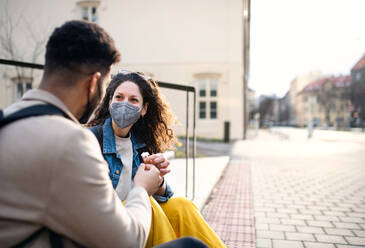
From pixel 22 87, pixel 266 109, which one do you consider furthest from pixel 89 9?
pixel 266 109

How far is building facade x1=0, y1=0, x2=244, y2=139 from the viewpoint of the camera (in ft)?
61.8

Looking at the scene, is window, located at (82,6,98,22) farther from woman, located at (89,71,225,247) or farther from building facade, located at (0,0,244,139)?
woman, located at (89,71,225,247)

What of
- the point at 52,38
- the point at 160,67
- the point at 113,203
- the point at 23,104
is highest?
the point at 160,67

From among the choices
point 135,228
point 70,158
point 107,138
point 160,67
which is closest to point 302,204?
point 107,138

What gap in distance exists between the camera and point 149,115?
2.65 metres

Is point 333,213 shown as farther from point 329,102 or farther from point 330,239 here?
point 329,102

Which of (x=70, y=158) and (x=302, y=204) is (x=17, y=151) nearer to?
(x=70, y=158)

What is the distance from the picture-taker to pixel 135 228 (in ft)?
→ 3.65

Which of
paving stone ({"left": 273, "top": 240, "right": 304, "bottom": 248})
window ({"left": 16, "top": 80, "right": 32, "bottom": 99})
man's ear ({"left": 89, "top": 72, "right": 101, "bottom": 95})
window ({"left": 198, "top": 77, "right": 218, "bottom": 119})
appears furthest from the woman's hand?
window ({"left": 198, "top": 77, "right": 218, "bottom": 119})

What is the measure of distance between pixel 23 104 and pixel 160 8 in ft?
65.1

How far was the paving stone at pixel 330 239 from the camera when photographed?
10.5 feet

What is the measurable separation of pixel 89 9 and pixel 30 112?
2056cm

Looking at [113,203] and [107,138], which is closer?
[113,203]

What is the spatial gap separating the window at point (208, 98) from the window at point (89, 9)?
8345 mm
